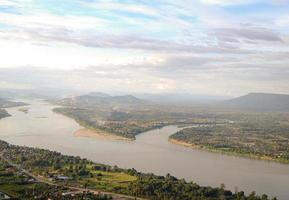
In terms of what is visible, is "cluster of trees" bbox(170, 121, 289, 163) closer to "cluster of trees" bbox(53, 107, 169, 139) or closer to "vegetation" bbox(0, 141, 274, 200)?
"cluster of trees" bbox(53, 107, 169, 139)

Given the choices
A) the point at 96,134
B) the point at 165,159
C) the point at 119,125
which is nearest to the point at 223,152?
the point at 165,159

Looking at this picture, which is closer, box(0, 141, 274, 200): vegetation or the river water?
box(0, 141, 274, 200): vegetation

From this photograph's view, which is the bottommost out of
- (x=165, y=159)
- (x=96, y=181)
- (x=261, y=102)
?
(x=96, y=181)

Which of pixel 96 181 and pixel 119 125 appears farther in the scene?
pixel 119 125

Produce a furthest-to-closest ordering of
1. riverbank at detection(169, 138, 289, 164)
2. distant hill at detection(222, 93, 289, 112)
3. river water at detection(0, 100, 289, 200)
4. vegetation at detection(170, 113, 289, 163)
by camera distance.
A: distant hill at detection(222, 93, 289, 112)
vegetation at detection(170, 113, 289, 163)
riverbank at detection(169, 138, 289, 164)
river water at detection(0, 100, 289, 200)

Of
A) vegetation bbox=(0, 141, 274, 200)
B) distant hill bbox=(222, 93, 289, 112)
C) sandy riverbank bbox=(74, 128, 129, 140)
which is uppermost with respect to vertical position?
distant hill bbox=(222, 93, 289, 112)

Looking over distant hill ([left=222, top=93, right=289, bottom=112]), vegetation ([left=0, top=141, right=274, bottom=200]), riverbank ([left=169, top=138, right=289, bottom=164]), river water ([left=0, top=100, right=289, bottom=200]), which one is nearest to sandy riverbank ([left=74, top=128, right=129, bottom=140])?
river water ([left=0, top=100, right=289, bottom=200])

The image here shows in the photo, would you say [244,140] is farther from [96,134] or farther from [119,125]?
[119,125]

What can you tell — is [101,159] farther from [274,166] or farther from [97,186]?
[274,166]
